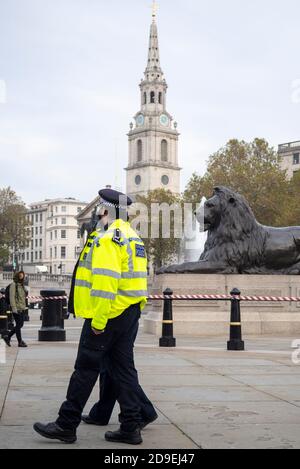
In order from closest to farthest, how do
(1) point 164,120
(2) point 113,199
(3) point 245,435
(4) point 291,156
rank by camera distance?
(3) point 245,435, (2) point 113,199, (4) point 291,156, (1) point 164,120

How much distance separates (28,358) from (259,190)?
4940 cm

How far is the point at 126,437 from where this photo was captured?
5695 millimetres

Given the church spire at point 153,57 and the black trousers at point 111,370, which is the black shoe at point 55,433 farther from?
the church spire at point 153,57

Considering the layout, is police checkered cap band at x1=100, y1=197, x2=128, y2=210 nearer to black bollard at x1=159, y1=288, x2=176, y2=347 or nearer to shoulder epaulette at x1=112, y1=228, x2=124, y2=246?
shoulder epaulette at x1=112, y1=228, x2=124, y2=246

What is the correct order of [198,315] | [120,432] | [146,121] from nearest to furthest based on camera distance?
1. [120,432]
2. [198,315]
3. [146,121]

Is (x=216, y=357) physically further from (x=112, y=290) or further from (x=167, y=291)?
(x=112, y=290)

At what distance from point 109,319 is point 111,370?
18.4 inches

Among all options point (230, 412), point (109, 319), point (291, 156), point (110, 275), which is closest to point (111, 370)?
point (109, 319)

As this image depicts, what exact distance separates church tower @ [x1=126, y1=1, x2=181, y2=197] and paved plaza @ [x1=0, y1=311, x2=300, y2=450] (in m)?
129

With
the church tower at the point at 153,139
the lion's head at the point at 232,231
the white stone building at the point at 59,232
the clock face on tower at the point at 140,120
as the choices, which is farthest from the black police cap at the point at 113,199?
the white stone building at the point at 59,232

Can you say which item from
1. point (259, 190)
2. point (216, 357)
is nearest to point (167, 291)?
point (216, 357)

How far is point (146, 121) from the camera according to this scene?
146 m

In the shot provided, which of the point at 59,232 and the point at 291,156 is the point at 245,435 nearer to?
the point at 291,156

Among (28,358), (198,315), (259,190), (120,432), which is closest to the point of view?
(120,432)
